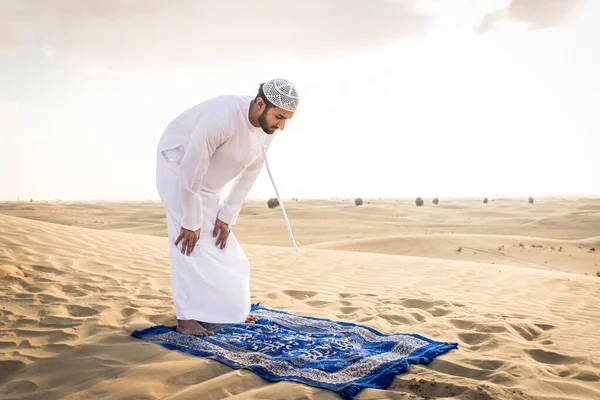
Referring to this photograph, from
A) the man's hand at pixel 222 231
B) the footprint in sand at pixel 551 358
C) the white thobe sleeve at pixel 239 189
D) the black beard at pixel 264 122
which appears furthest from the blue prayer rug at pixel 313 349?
the black beard at pixel 264 122

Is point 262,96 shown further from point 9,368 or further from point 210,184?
point 9,368

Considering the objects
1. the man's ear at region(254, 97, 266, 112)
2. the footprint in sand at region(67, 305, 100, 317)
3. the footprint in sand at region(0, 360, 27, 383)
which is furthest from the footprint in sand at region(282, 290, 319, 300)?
the footprint in sand at region(0, 360, 27, 383)

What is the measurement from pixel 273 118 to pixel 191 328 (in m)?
1.73

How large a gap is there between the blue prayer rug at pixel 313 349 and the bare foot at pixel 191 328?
0.21 ft

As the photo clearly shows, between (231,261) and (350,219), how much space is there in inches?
953

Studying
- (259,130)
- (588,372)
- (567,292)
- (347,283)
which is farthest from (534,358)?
(567,292)

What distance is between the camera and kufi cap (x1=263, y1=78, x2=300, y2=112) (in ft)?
10.9

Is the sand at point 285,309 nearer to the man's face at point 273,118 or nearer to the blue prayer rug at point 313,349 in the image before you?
the blue prayer rug at point 313,349

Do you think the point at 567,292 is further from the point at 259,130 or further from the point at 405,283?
the point at 259,130

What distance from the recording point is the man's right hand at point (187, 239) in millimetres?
3584

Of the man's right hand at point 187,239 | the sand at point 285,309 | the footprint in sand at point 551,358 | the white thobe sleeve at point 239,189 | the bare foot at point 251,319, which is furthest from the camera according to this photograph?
the bare foot at point 251,319

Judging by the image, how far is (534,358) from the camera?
333cm

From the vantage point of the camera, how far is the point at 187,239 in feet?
11.8

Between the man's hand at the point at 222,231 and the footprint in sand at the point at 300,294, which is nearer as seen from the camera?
the man's hand at the point at 222,231
